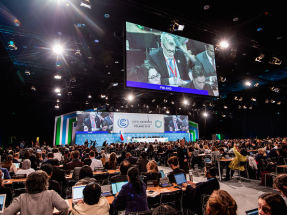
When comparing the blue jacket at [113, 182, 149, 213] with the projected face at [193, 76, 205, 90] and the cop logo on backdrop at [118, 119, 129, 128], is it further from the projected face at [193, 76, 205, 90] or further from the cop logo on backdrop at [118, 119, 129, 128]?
the cop logo on backdrop at [118, 119, 129, 128]

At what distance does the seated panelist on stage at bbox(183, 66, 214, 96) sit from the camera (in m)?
5.98

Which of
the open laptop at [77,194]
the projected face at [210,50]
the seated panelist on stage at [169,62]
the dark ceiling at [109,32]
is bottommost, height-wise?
the open laptop at [77,194]

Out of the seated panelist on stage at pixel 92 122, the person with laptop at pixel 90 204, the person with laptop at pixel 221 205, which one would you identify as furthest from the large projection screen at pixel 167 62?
the seated panelist on stage at pixel 92 122

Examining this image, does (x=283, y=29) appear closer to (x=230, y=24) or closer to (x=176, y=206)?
(x=230, y=24)

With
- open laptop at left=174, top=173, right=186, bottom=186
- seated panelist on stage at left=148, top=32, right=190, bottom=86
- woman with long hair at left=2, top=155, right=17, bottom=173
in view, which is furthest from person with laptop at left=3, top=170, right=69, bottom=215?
seated panelist on stage at left=148, top=32, right=190, bottom=86

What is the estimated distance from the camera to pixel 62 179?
13.7 feet

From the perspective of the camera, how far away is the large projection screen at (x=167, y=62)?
510 centimetres

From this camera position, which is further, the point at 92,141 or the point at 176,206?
the point at 92,141

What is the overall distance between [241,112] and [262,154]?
18695 mm

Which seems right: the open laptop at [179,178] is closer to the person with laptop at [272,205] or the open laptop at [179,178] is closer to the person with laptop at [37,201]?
the person with laptop at [272,205]

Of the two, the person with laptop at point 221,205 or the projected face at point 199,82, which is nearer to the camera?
the person with laptop at point 221,205

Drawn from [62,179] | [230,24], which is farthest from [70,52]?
[230,24]

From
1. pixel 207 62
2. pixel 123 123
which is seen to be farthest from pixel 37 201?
pixel 123 123

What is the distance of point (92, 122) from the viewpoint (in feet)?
67.4
